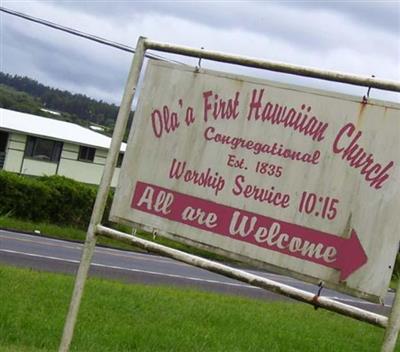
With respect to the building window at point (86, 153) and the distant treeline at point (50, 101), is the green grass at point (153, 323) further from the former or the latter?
the building window at point (86, 153)

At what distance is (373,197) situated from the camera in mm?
4512

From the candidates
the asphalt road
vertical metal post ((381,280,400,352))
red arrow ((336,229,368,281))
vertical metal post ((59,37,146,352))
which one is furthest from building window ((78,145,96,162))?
vertical metal post ((381,280,400,352))

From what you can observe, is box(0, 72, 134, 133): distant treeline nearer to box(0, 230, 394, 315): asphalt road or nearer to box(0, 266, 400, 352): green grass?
box(0, 230, 394, 315): asphalt road

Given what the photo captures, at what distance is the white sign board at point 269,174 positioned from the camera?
14.8 ft

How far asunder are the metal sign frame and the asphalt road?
997 cm

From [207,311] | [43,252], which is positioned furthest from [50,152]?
[207,311]

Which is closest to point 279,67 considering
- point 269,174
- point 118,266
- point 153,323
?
point 269,174

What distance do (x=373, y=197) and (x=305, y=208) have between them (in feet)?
1.34

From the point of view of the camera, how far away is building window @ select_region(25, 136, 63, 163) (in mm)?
36844

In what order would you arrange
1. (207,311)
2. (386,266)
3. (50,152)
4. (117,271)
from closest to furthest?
(386,266), (207,311), (117,271), (50,152)

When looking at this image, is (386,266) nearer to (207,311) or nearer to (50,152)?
(207,311)

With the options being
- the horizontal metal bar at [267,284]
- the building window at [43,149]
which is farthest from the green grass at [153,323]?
the building window at [43,149]

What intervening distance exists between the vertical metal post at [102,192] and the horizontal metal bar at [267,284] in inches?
6.3

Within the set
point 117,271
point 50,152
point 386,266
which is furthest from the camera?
point 50,152
